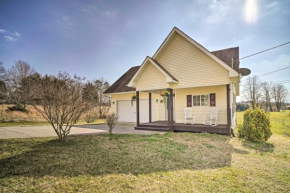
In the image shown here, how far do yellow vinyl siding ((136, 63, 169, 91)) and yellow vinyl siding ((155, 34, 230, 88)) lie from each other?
1.00m

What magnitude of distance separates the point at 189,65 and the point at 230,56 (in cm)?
355

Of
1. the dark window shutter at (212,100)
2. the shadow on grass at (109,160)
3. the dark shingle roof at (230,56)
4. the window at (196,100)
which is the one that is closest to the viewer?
the shadow on grass at (109,160)

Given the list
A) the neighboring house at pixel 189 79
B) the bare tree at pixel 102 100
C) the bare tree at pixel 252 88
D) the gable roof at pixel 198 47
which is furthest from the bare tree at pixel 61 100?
the bare tree at pixel 252 88

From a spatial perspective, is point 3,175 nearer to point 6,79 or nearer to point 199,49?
point 199,49

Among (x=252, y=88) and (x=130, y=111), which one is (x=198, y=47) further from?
(x=252, y=88)

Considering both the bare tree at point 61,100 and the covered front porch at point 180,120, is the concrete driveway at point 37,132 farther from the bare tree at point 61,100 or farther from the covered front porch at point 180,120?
the bare tree at point 61,100

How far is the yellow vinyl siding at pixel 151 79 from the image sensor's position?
1052 centimetres

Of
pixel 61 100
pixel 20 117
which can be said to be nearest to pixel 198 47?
pixel 61 100

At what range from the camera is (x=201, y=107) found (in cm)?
1112

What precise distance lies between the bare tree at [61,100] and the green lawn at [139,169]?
1.27 meters

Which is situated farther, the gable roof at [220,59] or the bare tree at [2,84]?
the bare tree at [2,84]

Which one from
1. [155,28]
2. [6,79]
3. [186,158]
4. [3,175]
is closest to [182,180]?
[186,158]

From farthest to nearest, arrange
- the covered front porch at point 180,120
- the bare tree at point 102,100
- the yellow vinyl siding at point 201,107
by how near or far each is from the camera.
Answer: the bare tree at point 102,100 < the yellow vinyl siding at point 201,107 < the covered front porch at point 180,120

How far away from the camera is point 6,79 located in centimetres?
1853
